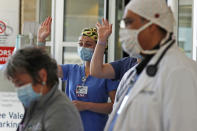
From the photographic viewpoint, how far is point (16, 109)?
4.75 metres

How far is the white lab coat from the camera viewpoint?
1.60 meters

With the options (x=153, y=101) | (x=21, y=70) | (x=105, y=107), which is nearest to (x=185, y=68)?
(x=153, y=101)

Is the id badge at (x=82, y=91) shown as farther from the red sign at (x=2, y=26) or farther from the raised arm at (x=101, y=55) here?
the red sign at (x=2, y=26)

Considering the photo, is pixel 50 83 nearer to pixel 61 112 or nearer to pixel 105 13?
pixel 61 112

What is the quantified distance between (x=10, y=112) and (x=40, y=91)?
307cm

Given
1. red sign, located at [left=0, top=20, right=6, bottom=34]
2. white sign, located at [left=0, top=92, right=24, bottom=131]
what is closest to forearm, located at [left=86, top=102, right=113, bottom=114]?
white sign, located at [left=0, top=92, right=24, bottom=131]

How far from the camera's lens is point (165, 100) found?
163cm

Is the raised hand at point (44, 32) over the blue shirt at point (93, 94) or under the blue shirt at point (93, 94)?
over

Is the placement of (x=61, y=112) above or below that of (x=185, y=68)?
below

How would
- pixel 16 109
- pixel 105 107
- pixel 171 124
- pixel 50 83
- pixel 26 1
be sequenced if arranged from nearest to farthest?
pixel 171 124 < pixel 50 83 < pixel 105 107 < pixel 16 109 < pixel 26 1

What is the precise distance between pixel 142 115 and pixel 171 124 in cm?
14

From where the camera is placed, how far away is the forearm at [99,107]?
2816 millimetres

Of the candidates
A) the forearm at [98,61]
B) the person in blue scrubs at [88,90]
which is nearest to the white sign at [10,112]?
the person in blue scrubs at [88,90]

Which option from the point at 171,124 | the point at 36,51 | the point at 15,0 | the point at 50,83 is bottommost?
the point at 171,124
